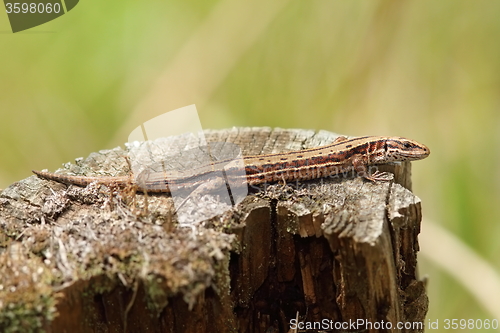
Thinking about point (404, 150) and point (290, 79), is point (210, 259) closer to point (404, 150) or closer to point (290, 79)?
point (404, 150)

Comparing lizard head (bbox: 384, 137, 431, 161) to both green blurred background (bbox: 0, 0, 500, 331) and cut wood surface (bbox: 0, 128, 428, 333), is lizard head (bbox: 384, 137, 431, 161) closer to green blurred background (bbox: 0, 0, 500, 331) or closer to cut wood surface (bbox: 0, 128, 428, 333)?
cut wood surface (bbox: 0, 128, 428, 333)

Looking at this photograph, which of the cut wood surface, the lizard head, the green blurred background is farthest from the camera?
the green blurred background

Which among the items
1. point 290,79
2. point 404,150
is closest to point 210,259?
point 404,150

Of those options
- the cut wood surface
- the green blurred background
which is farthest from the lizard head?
the green blurred background

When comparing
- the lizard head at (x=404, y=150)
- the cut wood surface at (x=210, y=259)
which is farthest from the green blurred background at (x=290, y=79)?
the cut wood surface at (x=210, y=259)

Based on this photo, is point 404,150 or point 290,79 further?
point 290,79

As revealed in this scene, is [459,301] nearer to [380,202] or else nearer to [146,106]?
[380,202]
